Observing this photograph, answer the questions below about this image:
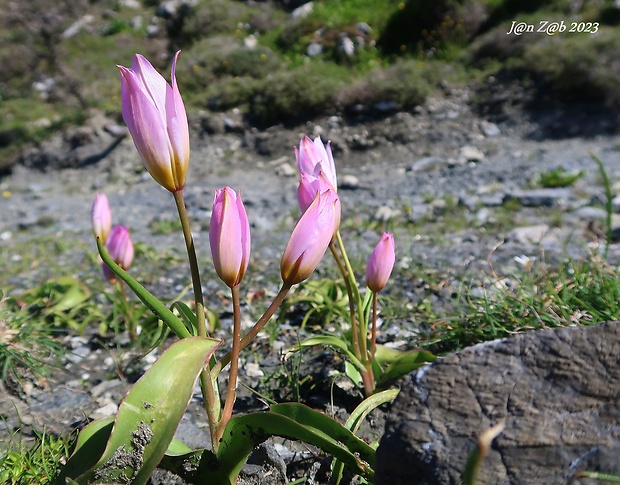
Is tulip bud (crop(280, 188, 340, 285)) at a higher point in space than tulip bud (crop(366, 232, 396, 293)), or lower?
higher

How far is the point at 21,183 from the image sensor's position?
31.8 feet

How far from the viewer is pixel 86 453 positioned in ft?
4.09

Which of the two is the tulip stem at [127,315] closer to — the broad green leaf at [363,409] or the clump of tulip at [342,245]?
the clump of tulip at [342,245]

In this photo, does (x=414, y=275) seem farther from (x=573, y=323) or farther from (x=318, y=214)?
(x=318, y=214)

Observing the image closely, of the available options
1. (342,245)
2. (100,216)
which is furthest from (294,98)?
(342,245)

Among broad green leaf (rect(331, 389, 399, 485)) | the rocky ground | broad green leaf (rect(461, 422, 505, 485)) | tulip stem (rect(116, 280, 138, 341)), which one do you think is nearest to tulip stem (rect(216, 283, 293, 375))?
the rocky ground

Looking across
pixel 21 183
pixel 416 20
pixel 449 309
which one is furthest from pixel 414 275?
pixel 416 20

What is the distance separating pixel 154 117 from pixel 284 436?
0.76 meters

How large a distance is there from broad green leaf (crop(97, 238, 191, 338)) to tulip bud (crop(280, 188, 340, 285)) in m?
0.28

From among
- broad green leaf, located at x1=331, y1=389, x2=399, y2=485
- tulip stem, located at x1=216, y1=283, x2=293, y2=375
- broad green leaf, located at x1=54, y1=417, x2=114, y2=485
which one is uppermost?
tulip stem, located at x1=216, y1=283, x2=293, y2=375

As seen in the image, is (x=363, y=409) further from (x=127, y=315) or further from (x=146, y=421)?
(x=127, y=315)

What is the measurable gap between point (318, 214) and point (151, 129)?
1.35 feet

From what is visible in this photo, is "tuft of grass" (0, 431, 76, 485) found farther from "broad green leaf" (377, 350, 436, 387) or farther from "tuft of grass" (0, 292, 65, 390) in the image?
"broad green leaf" (377, 350, 436, 387)

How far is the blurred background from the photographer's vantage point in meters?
8.46
